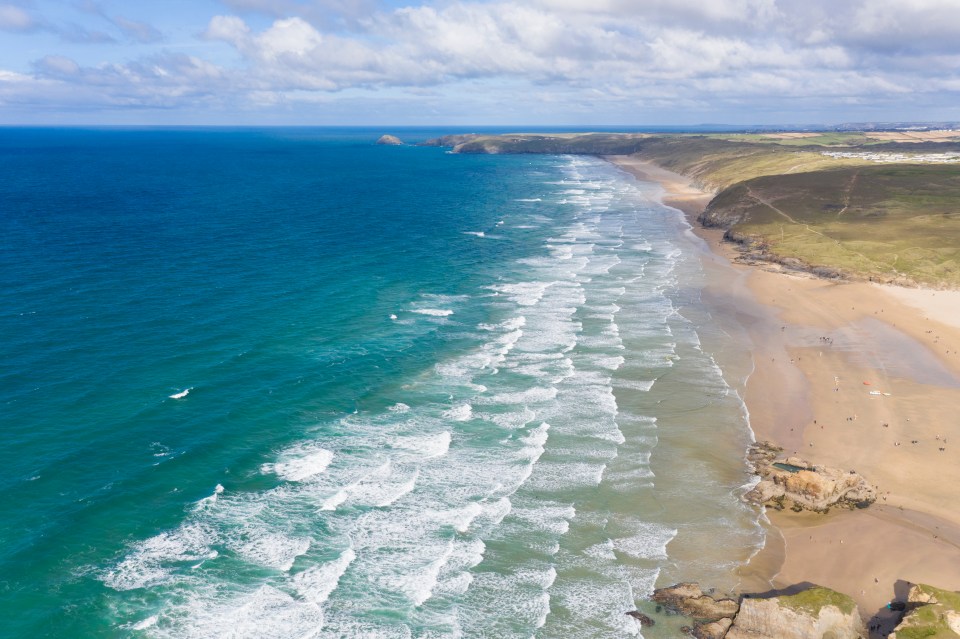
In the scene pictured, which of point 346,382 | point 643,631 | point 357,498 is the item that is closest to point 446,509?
point 357,498

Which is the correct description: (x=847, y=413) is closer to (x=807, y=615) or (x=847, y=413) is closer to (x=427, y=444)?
(x=807, y=615)

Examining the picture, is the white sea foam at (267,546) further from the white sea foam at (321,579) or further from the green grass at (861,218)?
the green grass at (861,218)

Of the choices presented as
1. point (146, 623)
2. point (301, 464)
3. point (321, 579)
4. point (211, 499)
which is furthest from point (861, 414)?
point (146, 623)

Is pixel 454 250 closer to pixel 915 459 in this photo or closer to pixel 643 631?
pixel 915 459

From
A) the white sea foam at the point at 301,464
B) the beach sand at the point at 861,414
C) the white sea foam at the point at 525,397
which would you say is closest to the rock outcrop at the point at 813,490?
the beach sand at the point at 861,414

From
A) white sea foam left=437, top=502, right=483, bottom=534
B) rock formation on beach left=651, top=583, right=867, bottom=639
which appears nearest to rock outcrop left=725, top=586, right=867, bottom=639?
rock formation on beach left=651, top=583, right=867, bottom=639
